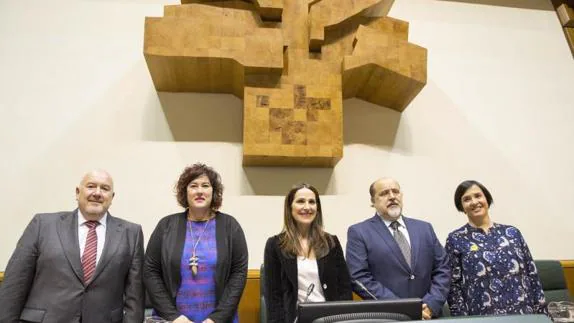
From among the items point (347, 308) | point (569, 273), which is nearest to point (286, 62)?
point (347, 308)

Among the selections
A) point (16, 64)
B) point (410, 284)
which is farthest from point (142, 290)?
point (16, 64)

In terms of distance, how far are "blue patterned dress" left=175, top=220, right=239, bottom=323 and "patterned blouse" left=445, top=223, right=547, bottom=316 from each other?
1102mm

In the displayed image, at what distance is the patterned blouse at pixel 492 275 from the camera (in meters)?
1.85

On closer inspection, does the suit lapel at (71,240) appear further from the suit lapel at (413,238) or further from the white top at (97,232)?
the suit lapel at (413,238)

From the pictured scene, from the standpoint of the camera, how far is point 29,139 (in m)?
2.75

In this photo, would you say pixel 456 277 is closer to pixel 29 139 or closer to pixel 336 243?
pixel 336 243

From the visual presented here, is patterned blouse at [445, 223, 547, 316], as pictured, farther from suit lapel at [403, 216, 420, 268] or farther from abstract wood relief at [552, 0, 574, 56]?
abstract wood relief at [552, 0, 574, 56]

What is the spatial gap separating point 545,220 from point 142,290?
3.05m

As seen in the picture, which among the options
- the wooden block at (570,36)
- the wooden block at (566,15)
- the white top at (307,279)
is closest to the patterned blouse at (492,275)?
the white top at (307,279)

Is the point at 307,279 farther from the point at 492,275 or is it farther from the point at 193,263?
the point at 492,275

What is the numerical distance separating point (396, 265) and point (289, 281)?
52 cm

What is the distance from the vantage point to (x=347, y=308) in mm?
777

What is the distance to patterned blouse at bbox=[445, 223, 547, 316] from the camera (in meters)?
1.85

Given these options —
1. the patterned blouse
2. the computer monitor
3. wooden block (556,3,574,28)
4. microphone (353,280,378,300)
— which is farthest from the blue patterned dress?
wooden block (556,3,574,28)
